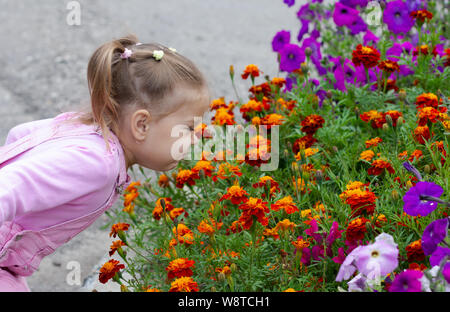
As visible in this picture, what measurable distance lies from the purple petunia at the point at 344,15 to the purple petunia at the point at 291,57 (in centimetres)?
35

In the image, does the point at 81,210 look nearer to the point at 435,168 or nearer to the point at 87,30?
the point at 435,168

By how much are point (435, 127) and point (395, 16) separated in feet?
2.95

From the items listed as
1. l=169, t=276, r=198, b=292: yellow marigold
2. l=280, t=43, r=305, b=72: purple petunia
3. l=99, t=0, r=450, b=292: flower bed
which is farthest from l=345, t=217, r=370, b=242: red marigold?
l=280, t=43, r=305, b=72: purple petunia

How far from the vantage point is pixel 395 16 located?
2.93 m

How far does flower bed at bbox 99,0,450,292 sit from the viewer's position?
162 cm

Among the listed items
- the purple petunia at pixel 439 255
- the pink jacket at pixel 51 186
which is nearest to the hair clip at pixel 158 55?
the pink jacket at pixel 51 186

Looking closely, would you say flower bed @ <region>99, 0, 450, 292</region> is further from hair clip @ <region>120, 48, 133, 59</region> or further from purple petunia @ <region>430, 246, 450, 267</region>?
hair clip @ <region>120, 48, 133, 59</region>

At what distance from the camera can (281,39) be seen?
3020 millimetres

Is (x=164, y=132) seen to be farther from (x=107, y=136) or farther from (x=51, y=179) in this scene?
(x=51, y=179)

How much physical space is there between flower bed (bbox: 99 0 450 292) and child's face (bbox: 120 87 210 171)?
17cm

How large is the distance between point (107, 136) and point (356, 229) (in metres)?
0.84

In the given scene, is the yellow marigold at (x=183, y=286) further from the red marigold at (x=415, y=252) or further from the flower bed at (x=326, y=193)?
the red marigold at (x=415, y=252)

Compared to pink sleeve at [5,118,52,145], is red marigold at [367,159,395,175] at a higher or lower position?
lower

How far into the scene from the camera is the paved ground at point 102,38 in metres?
4.51
